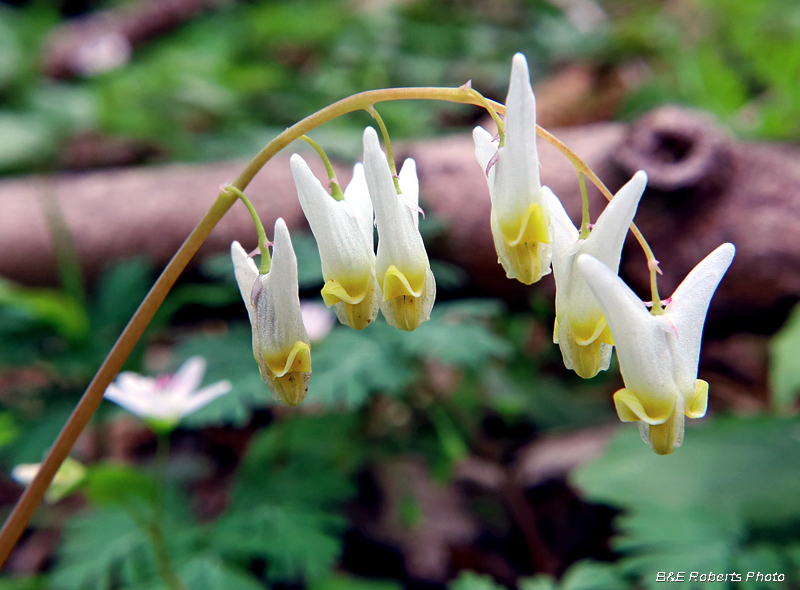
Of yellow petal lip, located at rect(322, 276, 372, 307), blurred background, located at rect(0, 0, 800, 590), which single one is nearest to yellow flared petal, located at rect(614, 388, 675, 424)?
yellow petal lip, located at rect(322, 276, 372, 307)

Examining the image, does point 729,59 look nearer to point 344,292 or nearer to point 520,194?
point 520,194

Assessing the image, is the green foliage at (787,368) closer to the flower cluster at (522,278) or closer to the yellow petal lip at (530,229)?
the flower cluster at (522,278)

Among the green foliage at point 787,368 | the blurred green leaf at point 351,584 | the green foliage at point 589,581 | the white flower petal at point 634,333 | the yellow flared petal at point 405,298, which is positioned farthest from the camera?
the blurred green leaf at point 351,584

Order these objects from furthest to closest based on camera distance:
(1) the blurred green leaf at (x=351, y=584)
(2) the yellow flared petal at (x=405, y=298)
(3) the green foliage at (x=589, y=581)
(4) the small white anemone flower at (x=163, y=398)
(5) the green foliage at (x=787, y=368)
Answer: (1) the blurred green leaf at (x=351, y=584)
(5) the green foliage at (x=787, y=368)
(4) the small white anemone flower at (x=163, y=398)
(3) the green foliage at (x=589, y=581)
(2) the yellow flared petal at (x=405, y=298)

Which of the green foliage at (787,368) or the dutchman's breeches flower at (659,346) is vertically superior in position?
the green foliage at (787,368)

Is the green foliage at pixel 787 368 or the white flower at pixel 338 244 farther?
the green foliage at pixel 787 368

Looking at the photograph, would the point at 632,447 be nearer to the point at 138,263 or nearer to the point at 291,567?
the point at 291,567

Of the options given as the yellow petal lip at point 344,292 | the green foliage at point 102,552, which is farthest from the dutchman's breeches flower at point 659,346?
the green foliage at point 102,552
